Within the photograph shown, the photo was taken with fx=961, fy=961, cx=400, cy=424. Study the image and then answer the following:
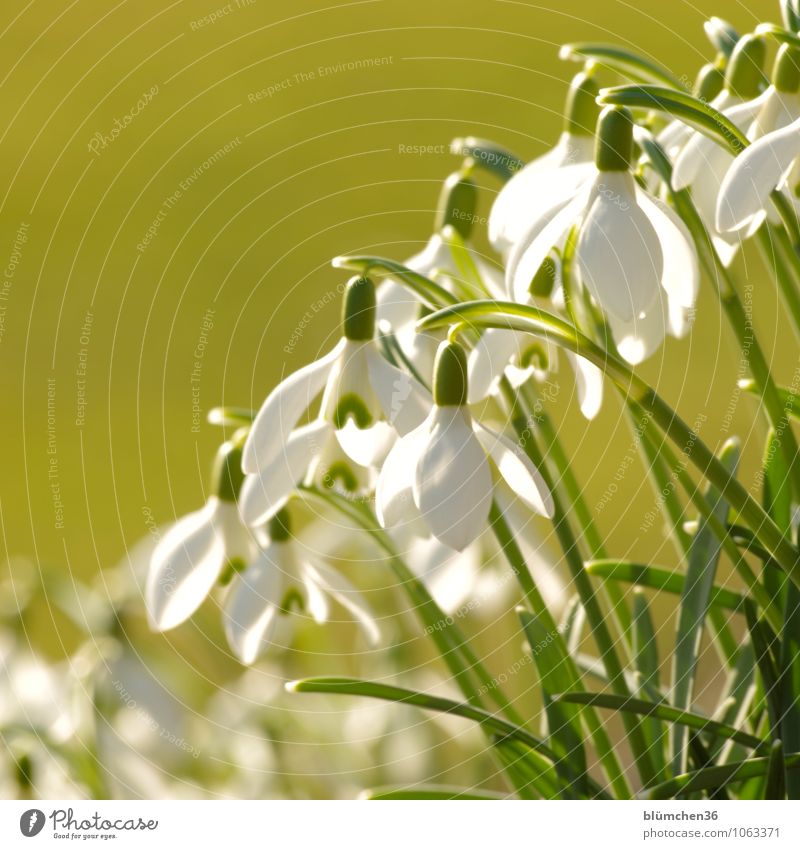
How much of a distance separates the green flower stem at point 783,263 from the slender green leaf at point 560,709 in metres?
→ 0.21

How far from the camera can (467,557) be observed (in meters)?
0.70

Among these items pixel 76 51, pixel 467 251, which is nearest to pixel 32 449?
pixel 76 51

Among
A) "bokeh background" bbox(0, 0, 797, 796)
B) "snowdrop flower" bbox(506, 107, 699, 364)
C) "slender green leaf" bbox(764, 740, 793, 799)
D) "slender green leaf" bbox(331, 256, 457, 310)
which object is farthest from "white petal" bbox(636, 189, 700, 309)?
"bokeh background" bbox(0, 0, 797, 796)

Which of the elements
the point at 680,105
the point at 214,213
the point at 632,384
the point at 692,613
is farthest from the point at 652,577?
the point at 214,213

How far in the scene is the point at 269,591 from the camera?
525mm

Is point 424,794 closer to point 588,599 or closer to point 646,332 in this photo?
point 588,599

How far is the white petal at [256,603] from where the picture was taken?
53cm

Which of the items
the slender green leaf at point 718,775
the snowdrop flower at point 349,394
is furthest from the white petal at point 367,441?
the slender green leaf at point 718,775

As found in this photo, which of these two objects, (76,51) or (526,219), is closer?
(526,219)

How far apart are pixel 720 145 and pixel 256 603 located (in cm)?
34

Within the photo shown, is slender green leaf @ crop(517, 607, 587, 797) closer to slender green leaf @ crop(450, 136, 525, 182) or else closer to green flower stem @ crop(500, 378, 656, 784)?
green flower stem @ crop(500, 378, 656, 784)
